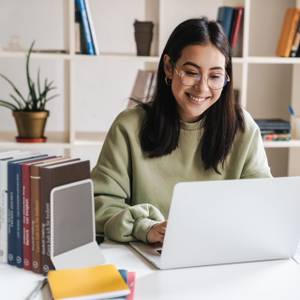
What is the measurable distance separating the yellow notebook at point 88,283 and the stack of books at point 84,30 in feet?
5.80

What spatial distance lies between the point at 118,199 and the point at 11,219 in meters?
0.43

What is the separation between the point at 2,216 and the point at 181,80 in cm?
67

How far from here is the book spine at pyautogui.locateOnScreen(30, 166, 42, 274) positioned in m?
1.36

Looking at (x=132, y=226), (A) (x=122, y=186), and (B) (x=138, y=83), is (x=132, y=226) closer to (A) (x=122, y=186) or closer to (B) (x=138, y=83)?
(A) (x=122, y=186)

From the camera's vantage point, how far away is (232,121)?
6.21 feet

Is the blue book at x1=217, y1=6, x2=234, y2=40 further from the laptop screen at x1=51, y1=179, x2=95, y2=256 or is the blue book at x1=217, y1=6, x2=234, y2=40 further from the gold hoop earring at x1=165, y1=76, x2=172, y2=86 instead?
the laptop screen at x1=51, y1=179, x2=95, y2=256

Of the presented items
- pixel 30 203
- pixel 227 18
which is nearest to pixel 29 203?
pixel 30 203

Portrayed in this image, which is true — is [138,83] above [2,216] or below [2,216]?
above

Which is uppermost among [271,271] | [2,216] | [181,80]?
[181,80]

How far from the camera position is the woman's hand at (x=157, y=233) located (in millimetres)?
1516

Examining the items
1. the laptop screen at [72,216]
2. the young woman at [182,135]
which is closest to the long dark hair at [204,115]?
the young woman at [182,135]

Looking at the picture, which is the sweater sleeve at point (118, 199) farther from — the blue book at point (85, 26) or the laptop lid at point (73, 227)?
the blue book at point (85, 26)

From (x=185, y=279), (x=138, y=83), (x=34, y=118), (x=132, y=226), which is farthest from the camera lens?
(x=138, y=83)

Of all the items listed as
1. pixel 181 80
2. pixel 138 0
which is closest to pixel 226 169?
pixel 181 80
